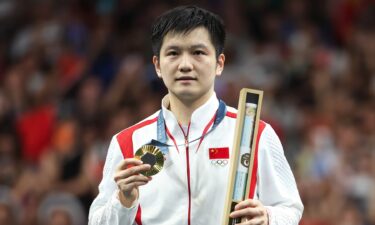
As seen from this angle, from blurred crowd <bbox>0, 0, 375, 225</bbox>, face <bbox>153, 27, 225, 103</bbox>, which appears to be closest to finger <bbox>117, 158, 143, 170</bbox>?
face <bbox>153, 27, 225, 103</bbox>

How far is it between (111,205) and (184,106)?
23.0 inches

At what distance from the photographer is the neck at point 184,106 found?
5.04 m

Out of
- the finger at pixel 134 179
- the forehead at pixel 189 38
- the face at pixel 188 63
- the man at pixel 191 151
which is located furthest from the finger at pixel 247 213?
the forehead at pixel 189 38

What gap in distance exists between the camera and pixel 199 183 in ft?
16.1

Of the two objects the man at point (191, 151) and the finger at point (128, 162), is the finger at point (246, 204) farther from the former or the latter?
the finger at point (128, 162)

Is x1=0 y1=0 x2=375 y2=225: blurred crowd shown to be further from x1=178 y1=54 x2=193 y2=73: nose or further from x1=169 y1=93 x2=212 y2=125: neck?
x1=178 y1=54 x2=193 y2=73: nose

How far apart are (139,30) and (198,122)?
6997 mm

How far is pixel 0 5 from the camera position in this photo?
12.5m

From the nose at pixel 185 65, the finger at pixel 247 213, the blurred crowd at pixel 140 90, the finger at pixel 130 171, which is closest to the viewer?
the finger at pixel 247 213

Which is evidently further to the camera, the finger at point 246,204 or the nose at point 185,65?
the nose at point 185,65

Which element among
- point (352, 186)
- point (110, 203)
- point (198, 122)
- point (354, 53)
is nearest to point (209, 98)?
point (198, 122)

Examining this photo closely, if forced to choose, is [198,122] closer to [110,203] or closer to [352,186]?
[110,203]

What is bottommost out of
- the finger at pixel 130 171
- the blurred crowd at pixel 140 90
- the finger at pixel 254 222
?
the finger at pixel 254 222

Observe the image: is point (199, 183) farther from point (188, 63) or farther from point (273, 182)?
point (188, 63)
